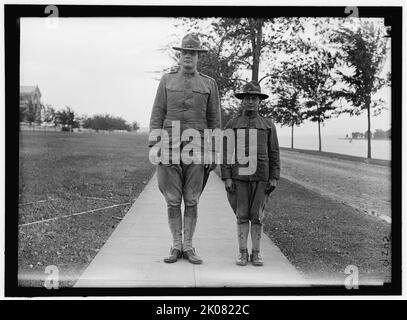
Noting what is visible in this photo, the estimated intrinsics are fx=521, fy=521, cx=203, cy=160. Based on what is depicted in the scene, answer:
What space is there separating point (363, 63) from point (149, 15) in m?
1.97

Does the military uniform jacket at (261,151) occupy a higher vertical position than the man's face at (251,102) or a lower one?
lower

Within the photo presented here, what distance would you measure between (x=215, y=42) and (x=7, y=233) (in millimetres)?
2456

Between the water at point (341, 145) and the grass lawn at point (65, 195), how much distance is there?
4.79 ft

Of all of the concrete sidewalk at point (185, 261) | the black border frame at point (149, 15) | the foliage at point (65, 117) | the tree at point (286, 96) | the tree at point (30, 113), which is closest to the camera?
the black border frame at point (149, 15)

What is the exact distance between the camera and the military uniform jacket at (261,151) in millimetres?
4488

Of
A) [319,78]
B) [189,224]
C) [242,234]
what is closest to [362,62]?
[319,78]

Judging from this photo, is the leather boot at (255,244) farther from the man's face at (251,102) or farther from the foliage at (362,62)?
the foliage at (362,62)

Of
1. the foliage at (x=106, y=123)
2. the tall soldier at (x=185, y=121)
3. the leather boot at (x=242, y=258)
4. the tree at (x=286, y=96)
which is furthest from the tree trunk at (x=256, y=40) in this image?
the leather boot at (x=242, y=258)

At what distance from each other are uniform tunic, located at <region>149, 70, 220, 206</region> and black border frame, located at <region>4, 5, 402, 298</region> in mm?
570

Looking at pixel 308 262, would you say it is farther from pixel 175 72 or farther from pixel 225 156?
pixel 175 72

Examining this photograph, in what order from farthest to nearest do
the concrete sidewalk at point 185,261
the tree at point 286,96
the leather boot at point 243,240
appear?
the tree at point 286,96
the leather boot at point 243,240
the concrete sidewalk at point 185,261

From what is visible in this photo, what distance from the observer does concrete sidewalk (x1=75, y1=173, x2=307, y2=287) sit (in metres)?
4.34

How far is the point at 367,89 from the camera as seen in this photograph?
4.72 meters
